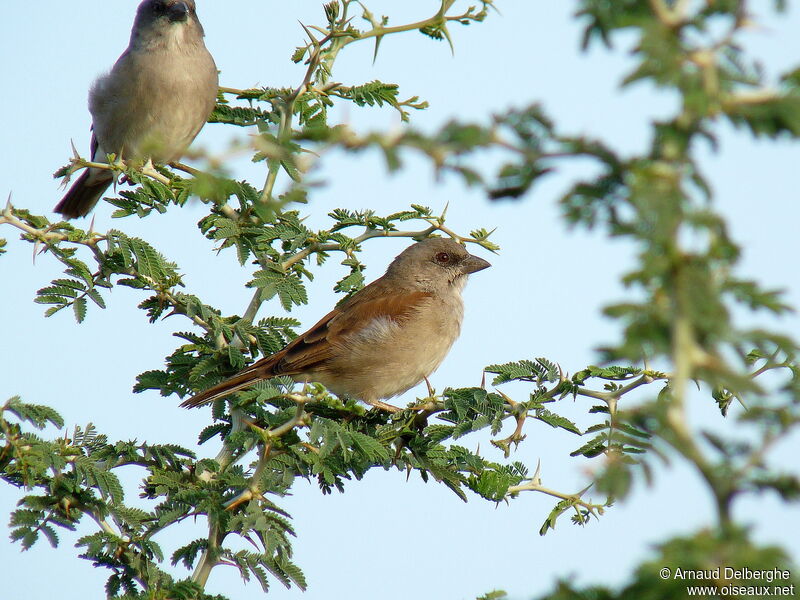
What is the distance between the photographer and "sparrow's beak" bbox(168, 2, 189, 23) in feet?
24.3

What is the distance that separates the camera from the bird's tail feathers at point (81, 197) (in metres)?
7.71

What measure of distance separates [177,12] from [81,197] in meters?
1.80

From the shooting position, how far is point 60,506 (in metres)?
4.03

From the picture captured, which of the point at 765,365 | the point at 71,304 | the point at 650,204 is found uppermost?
the point at 71,304

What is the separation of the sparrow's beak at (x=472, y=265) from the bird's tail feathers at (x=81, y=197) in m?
3.08

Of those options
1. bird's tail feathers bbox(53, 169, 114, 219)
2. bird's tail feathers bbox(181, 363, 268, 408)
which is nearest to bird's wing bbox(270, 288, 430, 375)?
bird's tail feathers bbox(181, 363, 268, 408)

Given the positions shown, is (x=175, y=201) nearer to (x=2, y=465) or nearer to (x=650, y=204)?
(x=2, y=465)

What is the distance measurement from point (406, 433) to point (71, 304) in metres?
1.83

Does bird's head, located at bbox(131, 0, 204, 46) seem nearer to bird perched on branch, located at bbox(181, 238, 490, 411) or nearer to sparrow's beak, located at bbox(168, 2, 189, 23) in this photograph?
sparrow's beak, located at bbox(168, 2, 189, 23)

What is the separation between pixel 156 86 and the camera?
725 centimetres

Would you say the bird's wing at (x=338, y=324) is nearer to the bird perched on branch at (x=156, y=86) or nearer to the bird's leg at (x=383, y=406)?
the bird's leg at (x=383, y=406)

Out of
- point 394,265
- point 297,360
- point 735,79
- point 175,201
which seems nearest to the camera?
point 735,79

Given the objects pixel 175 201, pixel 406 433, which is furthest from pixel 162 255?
pixel 406 433

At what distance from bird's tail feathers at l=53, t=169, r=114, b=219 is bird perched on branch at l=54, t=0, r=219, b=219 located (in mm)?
43
